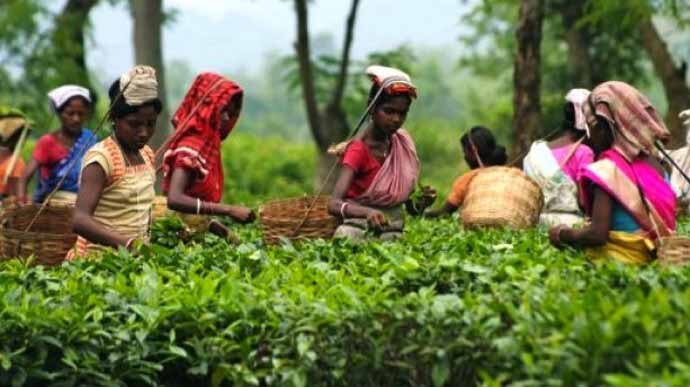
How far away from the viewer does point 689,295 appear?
5.36m

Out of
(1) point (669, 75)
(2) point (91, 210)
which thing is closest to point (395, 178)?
(2) point (91, 210)

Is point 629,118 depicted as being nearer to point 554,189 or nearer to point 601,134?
point 601,134

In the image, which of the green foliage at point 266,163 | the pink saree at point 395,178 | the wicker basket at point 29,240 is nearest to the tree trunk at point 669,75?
the pink saree at point 395,178

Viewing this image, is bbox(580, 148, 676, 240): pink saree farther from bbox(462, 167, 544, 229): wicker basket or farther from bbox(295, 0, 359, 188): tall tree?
bbox(295, 0, 359, 188): tall tree

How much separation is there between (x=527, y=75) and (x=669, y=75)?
12.1 feet

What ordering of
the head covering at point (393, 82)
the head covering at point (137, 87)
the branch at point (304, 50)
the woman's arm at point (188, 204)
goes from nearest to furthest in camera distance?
the head covering at point (137, 87) → the woman's arm at point (188, 204) → the head covering at point (393, 82) → the branch at point (304, 50)

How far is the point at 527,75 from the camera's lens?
1678 cm

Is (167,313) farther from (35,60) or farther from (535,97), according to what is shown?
(35,60)

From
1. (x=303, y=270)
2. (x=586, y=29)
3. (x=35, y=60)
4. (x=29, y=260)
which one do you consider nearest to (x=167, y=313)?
(x=303, y=270)

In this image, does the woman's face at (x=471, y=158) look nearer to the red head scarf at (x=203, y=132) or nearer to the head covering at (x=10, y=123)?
the red head scarf at (x=203, y=132)

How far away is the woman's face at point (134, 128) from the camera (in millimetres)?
7852

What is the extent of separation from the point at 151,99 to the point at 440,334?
2.84 m

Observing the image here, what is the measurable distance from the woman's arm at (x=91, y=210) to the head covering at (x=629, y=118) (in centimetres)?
263

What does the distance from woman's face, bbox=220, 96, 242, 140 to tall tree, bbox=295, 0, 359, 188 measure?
42.1 feet
